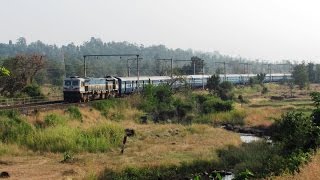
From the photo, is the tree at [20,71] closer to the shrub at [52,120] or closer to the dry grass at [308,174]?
the shrub at [52,120]

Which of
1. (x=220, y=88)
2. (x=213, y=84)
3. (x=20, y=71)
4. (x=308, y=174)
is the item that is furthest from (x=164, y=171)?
(x=213, y=84)

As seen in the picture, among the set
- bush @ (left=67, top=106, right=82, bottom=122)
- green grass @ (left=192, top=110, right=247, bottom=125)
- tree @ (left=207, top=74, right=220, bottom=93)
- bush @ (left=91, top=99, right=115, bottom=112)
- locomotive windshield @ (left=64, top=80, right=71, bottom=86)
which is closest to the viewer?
bush @ (left=67, top=106, right=82, bottom=122)

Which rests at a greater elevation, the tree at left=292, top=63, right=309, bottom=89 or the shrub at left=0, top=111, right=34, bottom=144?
the tree at left=292, top=63, right=309, bottom=89

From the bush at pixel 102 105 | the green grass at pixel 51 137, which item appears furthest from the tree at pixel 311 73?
the green grass at pixel 51 137

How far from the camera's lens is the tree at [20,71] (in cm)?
6769

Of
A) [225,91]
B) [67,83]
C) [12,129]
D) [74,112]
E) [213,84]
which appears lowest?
[12,129]

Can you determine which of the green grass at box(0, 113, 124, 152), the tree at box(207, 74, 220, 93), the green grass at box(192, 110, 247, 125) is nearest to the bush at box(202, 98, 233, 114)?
the green grass at box(192, 110, 247, 125)

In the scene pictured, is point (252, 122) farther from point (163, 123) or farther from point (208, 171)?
point (208, 171)

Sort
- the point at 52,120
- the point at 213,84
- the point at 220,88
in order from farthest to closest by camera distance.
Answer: the point at 213,84, the point at 220,88, the point at 52,120

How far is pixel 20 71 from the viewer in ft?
235

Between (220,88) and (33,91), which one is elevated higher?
(33,91)

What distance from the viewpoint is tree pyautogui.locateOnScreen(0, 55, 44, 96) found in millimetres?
67688

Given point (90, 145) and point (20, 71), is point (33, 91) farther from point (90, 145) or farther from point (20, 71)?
point (90, 145)

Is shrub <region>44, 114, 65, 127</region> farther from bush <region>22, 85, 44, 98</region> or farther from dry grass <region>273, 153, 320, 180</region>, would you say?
dry grass <region>273, 153, 320, 180</region>
